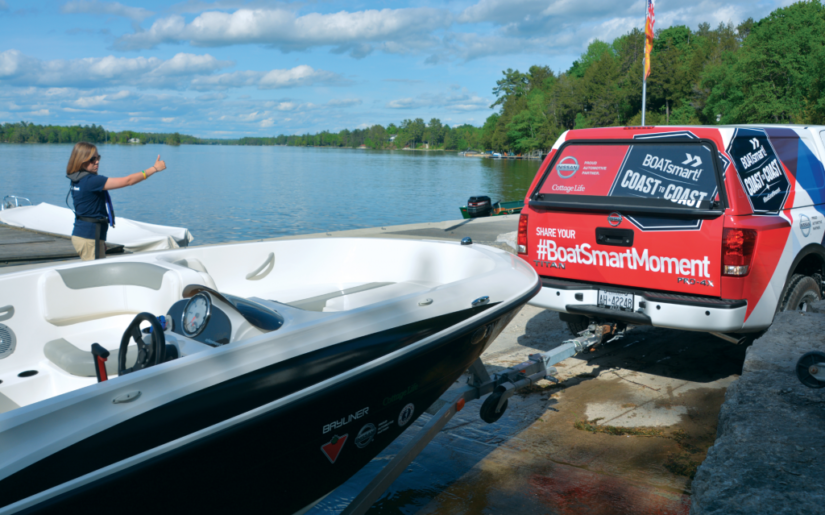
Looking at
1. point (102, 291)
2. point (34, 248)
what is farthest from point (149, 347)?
point (34, 248)

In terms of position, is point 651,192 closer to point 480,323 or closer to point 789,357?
point 789,357

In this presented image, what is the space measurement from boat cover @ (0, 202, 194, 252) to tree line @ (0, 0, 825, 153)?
55928mm

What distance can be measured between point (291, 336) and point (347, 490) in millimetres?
1479

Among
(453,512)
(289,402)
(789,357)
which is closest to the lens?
(289,402)

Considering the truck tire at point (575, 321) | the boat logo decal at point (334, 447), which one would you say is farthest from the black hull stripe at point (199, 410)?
the truck tire at point (575, 321)

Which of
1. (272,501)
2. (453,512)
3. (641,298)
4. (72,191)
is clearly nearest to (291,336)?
(272,501)

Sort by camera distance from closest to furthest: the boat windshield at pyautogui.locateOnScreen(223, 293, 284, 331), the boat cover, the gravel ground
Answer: the gravel ground
the boat windshield at pyautogui.locateOnScreen(223, 293, 284, 331)
the boat cover

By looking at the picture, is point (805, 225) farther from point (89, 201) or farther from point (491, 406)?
point (89, 201)

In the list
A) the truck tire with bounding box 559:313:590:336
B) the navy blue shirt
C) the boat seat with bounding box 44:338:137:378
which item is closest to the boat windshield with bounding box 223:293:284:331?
the boat seat with bounding box 44:338:137:378

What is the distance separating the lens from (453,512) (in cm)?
331

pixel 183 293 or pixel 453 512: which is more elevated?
pixel 183 293

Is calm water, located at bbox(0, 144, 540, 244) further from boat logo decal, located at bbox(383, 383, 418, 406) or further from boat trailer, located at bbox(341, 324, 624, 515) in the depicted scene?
boat logo decal, located at bbox(383, 383, 418, 406)

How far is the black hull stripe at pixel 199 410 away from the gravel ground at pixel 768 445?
57.8 inches

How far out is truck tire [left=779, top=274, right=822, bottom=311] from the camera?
483cm
